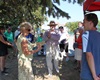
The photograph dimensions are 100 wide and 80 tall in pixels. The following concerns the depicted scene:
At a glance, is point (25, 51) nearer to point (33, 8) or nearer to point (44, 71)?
point (44, 71)

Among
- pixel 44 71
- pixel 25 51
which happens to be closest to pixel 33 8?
pixel 44 71

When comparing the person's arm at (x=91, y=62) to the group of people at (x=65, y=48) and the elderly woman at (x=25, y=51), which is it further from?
the elderly woman at (x=25, y=51)

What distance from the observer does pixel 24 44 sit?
15.8 ft

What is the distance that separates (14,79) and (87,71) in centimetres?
443

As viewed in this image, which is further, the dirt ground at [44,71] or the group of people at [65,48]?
the dirt ground at [44,71]

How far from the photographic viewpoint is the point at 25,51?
486cm

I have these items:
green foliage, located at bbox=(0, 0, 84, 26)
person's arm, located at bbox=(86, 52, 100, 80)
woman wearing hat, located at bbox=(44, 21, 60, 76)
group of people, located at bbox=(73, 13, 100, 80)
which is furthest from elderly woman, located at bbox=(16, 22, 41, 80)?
person's arm, located at bbox=(86, 52, 100, 80)

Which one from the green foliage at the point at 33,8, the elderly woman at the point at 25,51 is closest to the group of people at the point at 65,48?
the elderly woman at the point at 25,51

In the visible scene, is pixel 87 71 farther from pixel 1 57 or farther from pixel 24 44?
pixel 1 57

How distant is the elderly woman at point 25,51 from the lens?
4801 mm

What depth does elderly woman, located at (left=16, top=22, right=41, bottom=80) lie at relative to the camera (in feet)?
15.8

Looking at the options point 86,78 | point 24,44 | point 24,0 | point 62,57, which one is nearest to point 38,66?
point 62,57

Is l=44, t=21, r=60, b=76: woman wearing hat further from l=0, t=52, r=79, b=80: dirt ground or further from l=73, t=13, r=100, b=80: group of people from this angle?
l=73, t=13, r=100, b=80: group of people

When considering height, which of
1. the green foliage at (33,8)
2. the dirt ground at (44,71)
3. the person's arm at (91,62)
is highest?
the green foliage at (33,8)
